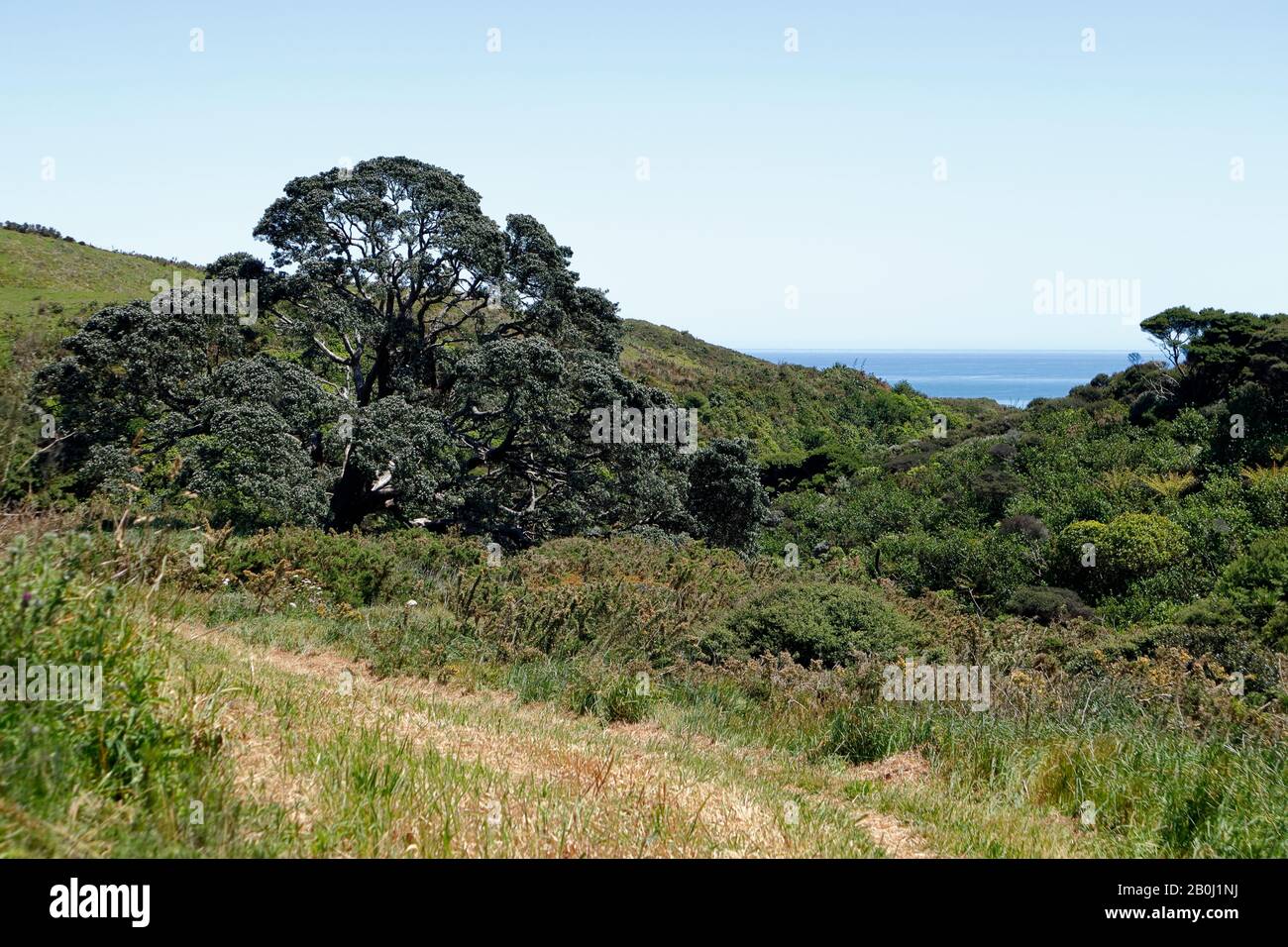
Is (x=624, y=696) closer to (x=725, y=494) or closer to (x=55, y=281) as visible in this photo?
(x=725, y=494)

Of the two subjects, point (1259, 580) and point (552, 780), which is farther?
point (1259, 580)

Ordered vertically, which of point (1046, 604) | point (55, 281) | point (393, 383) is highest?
point (55, 281)

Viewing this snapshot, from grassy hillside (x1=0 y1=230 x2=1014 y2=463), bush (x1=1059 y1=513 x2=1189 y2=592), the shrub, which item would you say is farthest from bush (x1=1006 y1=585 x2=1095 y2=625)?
grassy hillside (x1=0 y1=230 x2=1014 y2=463)

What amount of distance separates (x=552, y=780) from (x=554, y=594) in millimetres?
6370

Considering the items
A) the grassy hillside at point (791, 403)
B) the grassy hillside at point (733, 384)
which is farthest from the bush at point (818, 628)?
the grassy hillside at point (791, 403)

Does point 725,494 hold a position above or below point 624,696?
above

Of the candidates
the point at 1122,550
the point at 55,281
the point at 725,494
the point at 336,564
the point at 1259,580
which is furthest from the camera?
the point at 55,281

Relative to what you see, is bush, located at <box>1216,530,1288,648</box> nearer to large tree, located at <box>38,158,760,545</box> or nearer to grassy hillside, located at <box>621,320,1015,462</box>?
large tree, located at <box>38,158,760,545</box>

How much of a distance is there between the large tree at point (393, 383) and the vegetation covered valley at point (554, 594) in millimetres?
92

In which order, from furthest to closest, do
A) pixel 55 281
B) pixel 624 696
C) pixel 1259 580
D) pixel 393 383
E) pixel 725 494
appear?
1. pixel 55 281
2. pixel 725 494
3. pixel 393 383
4. pixel 1259 580
5. pixel 624 696

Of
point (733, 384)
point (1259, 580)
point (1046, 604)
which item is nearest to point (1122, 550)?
point (1046, 604)

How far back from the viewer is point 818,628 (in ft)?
31.5
